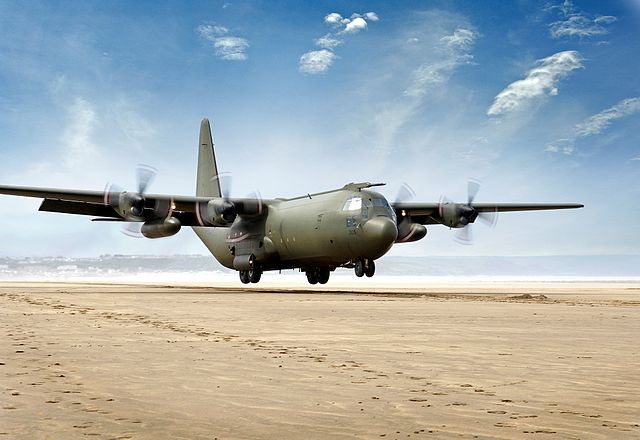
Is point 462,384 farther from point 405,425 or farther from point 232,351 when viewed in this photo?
point 232,351

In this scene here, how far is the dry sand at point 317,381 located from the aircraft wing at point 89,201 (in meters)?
22.5

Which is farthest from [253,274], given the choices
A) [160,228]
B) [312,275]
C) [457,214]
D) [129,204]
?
[457,214]

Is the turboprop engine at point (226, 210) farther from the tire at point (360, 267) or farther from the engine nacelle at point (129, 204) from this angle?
the tire at point (360, 267)

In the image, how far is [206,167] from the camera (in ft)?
163

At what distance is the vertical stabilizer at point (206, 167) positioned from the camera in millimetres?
49000

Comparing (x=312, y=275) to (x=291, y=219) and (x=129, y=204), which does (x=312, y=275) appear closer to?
(x=291, y=219)

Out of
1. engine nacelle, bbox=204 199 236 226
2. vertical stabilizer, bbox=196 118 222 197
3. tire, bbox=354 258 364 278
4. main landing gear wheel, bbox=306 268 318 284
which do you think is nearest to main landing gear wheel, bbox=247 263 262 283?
main landing gear wheel, bbox=306 268 318 284

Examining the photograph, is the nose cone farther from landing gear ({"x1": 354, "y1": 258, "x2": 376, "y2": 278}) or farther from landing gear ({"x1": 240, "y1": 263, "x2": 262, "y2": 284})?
landing gear ({"x1": 240, "y1": 263, "x2": 262, "y2": 284})

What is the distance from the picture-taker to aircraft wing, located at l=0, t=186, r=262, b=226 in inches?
A: 1362

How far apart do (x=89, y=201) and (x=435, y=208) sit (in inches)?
759

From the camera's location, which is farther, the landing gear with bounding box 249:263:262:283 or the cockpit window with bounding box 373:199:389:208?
the landing gear with bounding box 249:263:262:283

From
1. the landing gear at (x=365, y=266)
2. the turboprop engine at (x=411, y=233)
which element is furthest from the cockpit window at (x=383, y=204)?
the turboprop engine at (x=411, y=233)

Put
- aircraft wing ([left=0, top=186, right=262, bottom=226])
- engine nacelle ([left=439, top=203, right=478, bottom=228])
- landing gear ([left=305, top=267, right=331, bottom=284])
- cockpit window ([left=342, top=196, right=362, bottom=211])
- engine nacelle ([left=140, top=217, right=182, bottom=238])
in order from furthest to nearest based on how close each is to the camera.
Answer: landing gear ([left=305, top=267, right=331, bottom=284]) → engine nacelle ([left=439, top=203, right=478, bottom=228]) → engine nacelle ([left=140, top=217, right=182, bottom=238]) → aircraft wing ([left=0, top=186, right=262, bottom=226]) → cockpit window ([left=342, top=196, right=362, bottom=211])

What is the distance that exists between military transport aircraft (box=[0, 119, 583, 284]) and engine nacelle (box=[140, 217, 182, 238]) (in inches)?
1.0
